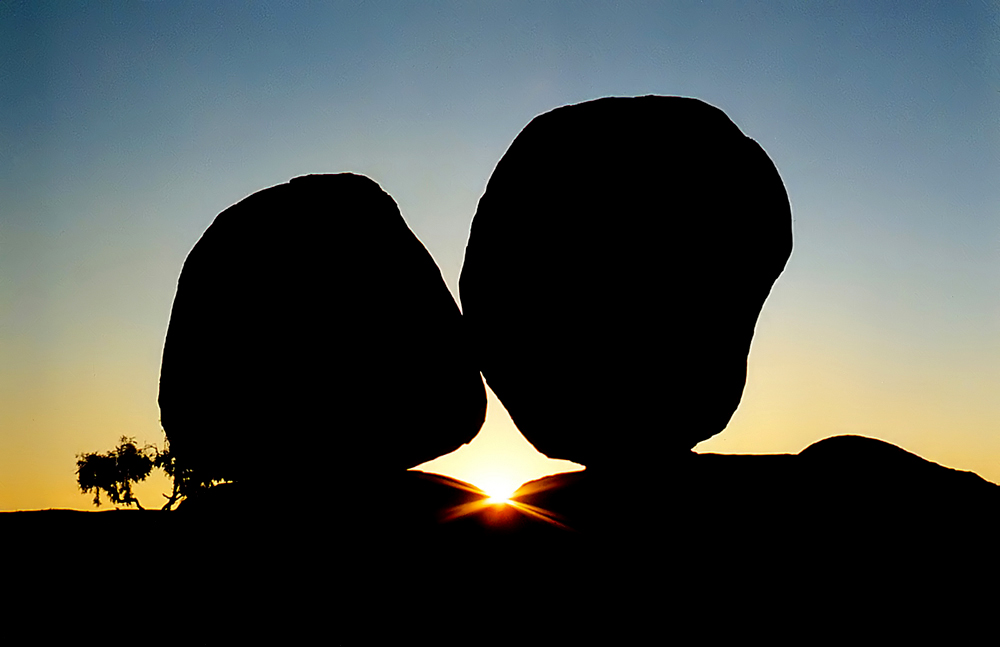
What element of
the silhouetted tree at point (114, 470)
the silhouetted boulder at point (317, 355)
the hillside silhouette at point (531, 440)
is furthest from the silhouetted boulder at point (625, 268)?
the silhouetted tree at point (114, 470)

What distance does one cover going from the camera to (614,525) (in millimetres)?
8188

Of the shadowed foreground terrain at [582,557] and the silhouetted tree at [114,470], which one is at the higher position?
the silhouetted tree at [114,470]

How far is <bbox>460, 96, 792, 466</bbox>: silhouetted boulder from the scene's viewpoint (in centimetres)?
857

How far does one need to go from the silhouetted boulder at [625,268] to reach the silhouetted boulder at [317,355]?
0.82 m

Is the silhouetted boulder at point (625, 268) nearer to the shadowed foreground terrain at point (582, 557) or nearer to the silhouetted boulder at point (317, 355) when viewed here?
the shadowed foreground terrain at point (582, 557)

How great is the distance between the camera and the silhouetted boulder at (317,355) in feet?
30.6

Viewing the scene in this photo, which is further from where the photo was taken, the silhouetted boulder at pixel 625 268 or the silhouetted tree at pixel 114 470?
the silhouetted tree at pixel 114 470

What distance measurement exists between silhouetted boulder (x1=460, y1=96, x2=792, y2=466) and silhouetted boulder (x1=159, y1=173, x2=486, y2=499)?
32.4 inches

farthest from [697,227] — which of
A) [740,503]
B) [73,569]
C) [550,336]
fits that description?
[73,569]

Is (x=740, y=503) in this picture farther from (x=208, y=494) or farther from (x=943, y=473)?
(x=208, y=494)

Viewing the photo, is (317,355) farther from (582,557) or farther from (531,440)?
(582,557)

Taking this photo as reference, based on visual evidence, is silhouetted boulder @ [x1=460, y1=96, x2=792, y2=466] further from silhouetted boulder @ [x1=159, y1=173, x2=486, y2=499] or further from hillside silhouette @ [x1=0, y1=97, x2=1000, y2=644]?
silhouetted boulder @ [x1=159, y1=173, x2=486, y2=499]

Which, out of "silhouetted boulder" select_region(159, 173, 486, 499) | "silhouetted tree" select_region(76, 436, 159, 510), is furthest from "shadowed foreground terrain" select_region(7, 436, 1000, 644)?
"silhouetted tree" select_region(76, 436, 159, 510)

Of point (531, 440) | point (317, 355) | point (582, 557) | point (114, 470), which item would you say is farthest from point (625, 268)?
point (114, 470)
